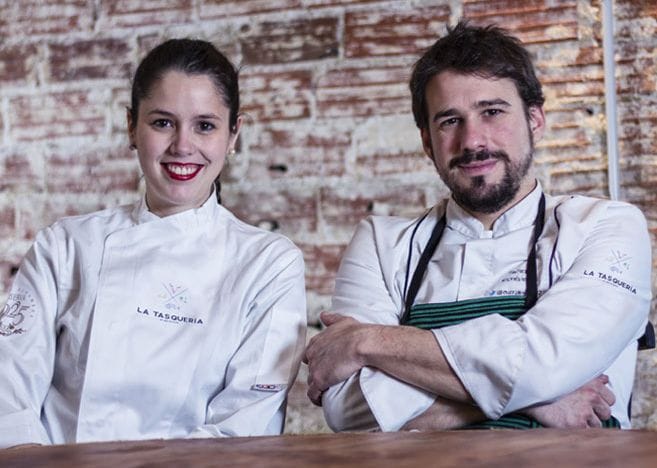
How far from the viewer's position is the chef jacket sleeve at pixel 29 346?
1785 mm

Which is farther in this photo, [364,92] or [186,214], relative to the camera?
[364,92]

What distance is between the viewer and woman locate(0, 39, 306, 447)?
186cm

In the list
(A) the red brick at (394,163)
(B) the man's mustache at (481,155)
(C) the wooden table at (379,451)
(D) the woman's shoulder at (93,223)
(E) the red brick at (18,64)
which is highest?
(E) the red brick at (18,64)

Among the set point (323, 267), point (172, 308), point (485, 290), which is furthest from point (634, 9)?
point (172, 308)

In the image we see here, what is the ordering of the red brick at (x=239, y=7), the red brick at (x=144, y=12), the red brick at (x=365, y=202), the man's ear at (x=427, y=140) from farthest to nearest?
the red brick at (x=144, y=12) → the red brick at (x=239, y=7) → the red brick at (x=365, y=202) → the man's ear at (x=427, y=140)

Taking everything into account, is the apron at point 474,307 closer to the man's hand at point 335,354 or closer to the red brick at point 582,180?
the man's hand at point 335,354

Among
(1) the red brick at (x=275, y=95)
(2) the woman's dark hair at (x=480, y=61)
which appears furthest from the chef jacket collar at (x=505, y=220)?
(1) the red brick at (x=275, y=95)

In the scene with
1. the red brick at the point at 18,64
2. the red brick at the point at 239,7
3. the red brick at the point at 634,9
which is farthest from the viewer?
the red brick at the point at 18,64

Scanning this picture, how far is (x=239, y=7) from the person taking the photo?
2699 millimetres

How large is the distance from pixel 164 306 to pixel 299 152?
32.2 inches

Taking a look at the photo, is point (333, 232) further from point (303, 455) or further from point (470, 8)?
point (303, 455)

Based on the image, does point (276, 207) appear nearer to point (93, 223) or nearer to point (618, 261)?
point (93, 223)

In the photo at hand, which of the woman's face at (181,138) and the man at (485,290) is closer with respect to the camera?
the man at (485,290)

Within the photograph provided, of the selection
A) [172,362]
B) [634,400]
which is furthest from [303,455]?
[634,400]
